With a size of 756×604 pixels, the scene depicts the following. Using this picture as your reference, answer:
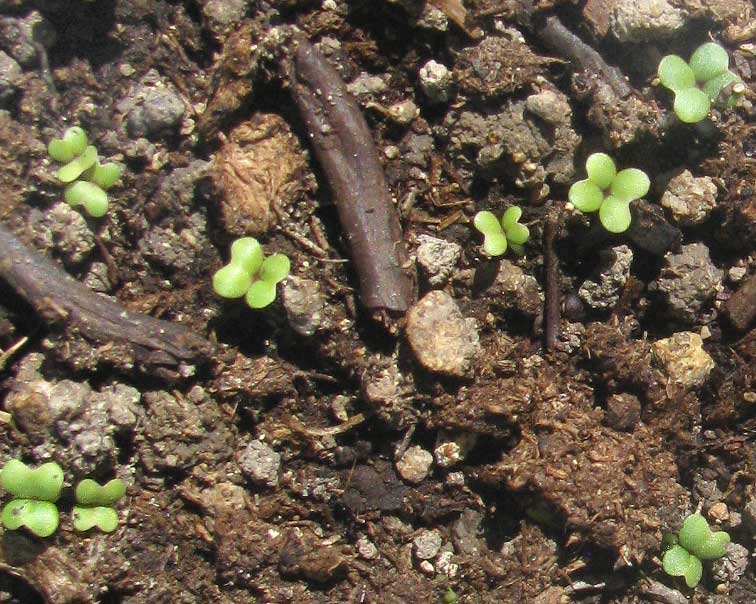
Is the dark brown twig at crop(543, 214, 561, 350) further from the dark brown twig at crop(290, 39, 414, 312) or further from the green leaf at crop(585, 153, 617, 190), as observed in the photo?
the dark brown twig at crop(290, 39, 414, 312)

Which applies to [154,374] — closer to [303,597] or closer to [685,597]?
[303,597]

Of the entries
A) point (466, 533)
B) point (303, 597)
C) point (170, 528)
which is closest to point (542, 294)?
point (466, 533)

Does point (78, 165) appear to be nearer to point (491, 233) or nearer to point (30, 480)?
point (30, 480)

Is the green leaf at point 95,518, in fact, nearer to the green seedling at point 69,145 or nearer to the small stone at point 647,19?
the green seedling at point 69,145

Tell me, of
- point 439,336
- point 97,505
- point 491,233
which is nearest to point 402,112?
point 491,233

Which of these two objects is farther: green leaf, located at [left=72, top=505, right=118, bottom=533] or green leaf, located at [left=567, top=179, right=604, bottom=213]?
green leaf, located at [left=567, top=179, right=604, bottom=213]

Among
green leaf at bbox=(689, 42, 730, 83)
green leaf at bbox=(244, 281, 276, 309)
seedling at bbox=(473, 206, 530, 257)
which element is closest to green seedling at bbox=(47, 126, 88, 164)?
green leaf at bbox=(244, 281, 276, 309)

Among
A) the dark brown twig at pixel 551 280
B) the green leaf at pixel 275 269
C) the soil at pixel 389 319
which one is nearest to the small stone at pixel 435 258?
the soil at pixel 389 319
